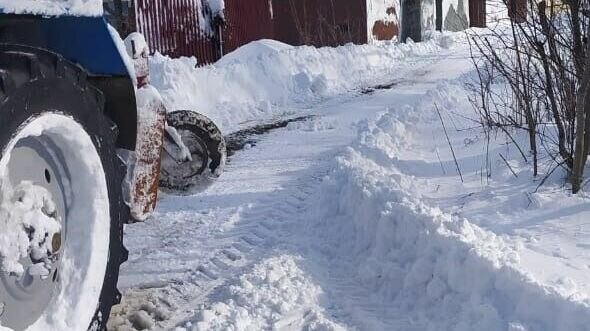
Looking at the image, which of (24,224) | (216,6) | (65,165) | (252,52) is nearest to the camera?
(24,224)

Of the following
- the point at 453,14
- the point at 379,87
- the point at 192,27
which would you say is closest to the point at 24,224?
the point at 379,87

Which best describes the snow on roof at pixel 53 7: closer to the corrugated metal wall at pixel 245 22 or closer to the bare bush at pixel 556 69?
the bare bush at pixel 556 69

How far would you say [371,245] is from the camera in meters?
4.28

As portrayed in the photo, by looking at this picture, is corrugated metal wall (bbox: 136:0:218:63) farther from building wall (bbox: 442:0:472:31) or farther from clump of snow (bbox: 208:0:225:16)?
building wall (bbox: 442:0:472:31)

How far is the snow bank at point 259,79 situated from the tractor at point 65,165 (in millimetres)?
6184

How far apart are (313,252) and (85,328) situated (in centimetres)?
208

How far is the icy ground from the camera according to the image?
331 cm

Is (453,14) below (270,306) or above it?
above

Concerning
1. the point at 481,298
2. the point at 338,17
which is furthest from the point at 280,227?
the point at 338,17

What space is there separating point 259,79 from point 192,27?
286 centimetres

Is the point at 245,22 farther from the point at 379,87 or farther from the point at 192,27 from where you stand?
the point at 379,87

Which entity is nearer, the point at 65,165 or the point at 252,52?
the point at 65,165

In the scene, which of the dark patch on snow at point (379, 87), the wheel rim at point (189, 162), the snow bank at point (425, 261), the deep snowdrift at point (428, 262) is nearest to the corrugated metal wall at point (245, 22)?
the dark patch on snow at point (379, 87)

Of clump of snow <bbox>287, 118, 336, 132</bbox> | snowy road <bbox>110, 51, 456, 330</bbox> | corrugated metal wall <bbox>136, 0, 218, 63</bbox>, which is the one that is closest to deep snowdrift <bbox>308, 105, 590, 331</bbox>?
snowy road <bbox>110, 51, 456, 330</bbox>
